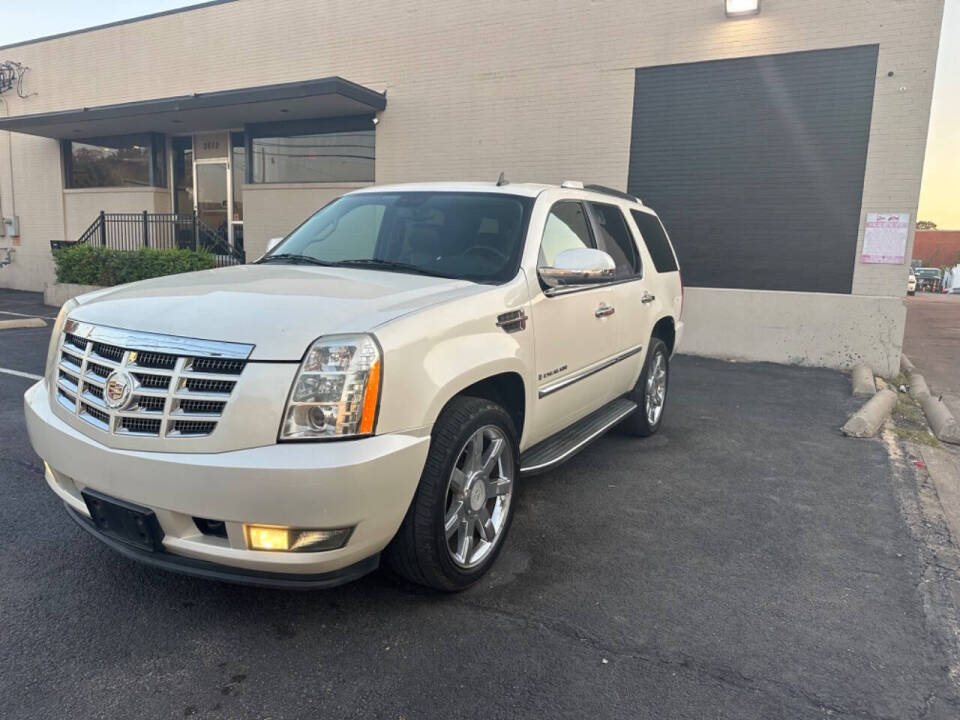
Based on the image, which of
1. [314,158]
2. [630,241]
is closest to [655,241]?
[630,241]

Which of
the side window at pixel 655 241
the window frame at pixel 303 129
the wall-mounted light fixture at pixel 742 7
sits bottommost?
the side window at pixel 655 241

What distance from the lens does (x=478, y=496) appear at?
326 cm

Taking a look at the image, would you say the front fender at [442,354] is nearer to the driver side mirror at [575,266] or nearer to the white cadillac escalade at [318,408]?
the white cadillac escalade at [318,408]

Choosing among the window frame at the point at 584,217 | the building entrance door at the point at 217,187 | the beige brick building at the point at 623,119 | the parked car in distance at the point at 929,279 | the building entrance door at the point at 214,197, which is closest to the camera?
the window frame at the point at 584,217

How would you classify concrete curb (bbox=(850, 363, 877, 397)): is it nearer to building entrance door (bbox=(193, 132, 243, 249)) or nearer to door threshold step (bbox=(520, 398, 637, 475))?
door threshold step (bbox=(520, 398, 637, 475))

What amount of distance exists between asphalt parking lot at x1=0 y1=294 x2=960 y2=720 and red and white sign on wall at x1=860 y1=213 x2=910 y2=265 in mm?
6426

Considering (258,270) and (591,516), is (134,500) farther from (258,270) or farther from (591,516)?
(591,516)

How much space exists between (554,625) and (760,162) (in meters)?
9.17

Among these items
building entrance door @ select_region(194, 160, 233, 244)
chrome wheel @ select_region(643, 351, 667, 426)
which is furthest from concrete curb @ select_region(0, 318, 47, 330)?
chrome wheel @ select_region(643, 351, 667, 426)

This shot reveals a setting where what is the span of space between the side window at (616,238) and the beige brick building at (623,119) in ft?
19.0

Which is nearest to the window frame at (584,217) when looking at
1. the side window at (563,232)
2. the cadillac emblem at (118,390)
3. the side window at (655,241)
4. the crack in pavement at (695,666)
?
the side window at (563,232)

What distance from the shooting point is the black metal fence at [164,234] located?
15.0 meters

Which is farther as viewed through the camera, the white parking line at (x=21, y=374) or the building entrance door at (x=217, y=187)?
the building entrance door at (x=217, y=187)

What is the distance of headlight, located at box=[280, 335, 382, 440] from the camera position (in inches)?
98.4
